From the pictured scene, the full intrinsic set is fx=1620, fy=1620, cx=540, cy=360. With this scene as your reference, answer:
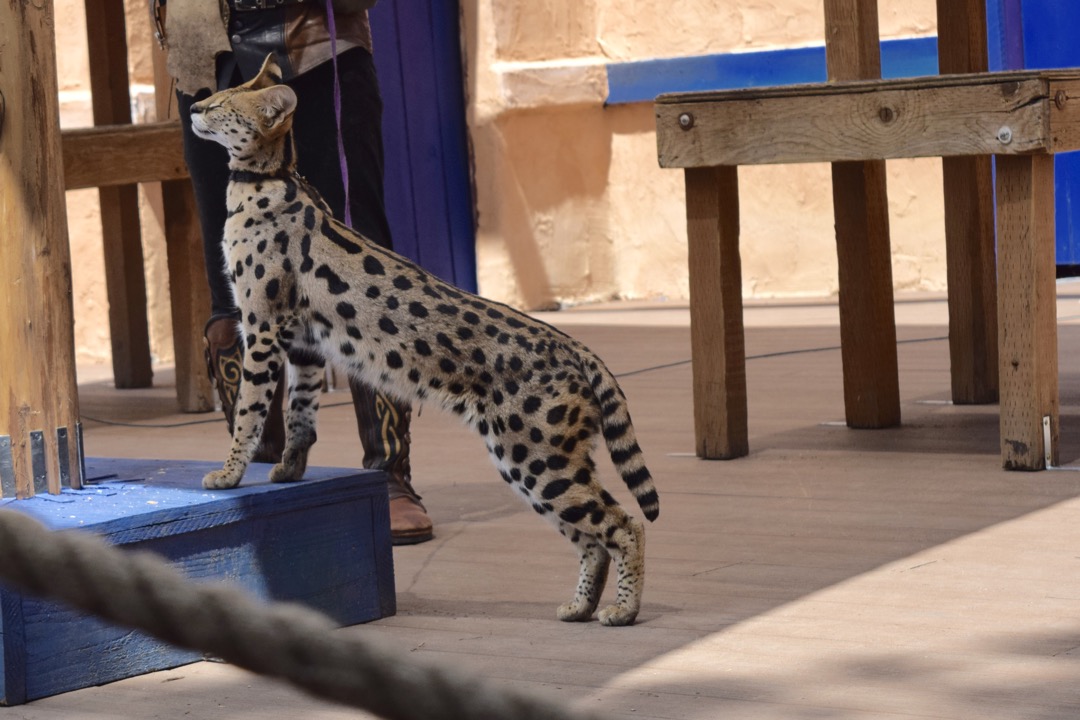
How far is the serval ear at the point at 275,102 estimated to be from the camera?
3.51 meters

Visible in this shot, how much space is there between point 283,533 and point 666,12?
7.87 m

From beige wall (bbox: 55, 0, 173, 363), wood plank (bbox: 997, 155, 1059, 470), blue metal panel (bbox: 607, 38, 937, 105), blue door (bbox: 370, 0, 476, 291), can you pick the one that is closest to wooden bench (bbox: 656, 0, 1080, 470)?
wood plank (bbox: 997, 155, 1059, 470)

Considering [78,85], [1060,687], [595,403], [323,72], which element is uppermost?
[78,85]

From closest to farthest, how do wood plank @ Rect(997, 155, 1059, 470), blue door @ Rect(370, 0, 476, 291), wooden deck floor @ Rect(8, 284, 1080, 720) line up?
wooden deck floor @ Rect(8, 284, 1080, 720)
wood plank @ Rect(997, 155, 1059, 470)
blue door @ Rect(370, 0, 476, 291)

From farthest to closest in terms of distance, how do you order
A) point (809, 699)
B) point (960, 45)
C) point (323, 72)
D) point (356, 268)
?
point (960, 45) < point (323, 72) < point (356, 268) < point (809, 699)

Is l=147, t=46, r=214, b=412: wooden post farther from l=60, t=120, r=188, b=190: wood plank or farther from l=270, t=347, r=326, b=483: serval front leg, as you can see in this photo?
l=270, t=347, r=326, b=483: serval front leg

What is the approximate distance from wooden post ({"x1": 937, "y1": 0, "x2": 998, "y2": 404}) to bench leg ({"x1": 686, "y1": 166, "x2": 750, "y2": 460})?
103cm

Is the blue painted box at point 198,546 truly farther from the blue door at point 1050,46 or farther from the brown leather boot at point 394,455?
the blue door at point 1050,46

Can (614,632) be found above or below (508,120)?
below

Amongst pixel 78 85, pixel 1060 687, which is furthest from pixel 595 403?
pixel 78 85

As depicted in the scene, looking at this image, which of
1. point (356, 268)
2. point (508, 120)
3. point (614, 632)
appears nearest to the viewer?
point (614, 632)

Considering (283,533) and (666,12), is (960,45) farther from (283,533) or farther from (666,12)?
(666,12)

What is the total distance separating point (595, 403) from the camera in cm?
326

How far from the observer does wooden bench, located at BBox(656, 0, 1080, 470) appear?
4539mm
